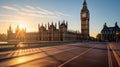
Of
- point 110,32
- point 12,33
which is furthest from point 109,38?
point 12,33

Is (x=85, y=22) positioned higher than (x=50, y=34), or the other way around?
(x=85, y=22)

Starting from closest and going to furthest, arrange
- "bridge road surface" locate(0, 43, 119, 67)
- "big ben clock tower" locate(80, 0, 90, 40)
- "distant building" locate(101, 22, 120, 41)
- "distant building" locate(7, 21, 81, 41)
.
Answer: "bridge road surface" locate(0, 43, 119, 67)
"distant building" locate(7, 21, 81, 41)
"big ben clock tower" locate(80, 0, 90, 40)
"distant building" locate(101, 22, 120, 41)

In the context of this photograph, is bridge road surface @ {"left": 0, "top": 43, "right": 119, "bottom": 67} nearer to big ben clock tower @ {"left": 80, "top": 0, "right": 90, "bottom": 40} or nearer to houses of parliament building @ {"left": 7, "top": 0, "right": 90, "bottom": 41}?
houses of parliament building @ {"left": 7, "top": 0, "right": 90, "bottom": 41}

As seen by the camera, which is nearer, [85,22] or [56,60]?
[56,60]

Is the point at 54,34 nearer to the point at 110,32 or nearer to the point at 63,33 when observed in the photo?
the point at 63,33

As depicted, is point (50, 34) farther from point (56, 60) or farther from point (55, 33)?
point (56, 60)

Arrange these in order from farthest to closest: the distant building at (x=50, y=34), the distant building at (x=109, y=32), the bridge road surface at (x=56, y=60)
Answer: the distant building at (x=109, y=32) < the distant building at (x=50, y=34) < the bridge road surface at (x=56, y=60)

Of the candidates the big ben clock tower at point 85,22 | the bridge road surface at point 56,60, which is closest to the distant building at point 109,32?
the big ben clock tower at point 85,22

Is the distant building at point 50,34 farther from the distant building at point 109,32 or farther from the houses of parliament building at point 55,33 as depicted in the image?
the distant building at point 109,32

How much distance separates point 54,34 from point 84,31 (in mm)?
35712

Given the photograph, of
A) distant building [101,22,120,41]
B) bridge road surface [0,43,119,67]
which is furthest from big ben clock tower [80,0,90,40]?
bridge road surface [0,43,119,67]

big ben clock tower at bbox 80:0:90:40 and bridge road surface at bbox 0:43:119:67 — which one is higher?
big ben clock tower at bbox 80:0:90:40

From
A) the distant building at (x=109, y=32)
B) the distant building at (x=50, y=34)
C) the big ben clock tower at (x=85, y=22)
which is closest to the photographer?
the distant building at (x=50, y=34)

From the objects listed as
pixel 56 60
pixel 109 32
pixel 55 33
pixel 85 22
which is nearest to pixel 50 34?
pixel 55 33
